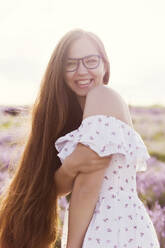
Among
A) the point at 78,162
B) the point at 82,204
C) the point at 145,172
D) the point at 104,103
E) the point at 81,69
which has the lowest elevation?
the point at 145,172

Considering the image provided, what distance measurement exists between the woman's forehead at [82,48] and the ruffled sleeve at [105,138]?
1.50 feet

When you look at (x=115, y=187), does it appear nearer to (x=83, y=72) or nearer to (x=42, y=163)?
(x=42, y=163)

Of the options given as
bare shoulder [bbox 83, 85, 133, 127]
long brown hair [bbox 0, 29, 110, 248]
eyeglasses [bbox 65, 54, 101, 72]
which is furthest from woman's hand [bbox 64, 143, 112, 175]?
eyeglasses [bbox 65, 54, 101, 72]

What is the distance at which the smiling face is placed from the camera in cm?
299

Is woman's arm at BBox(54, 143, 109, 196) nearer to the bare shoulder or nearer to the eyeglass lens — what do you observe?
the bare shoulder

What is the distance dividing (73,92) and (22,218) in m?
0.82

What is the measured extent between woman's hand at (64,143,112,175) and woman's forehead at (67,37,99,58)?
590mm

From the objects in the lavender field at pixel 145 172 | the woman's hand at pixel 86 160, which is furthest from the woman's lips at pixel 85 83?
the lavender field at pixel 145 172

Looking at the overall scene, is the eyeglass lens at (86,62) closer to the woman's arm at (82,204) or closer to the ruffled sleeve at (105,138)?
the ruffled sleeve at (105,138)

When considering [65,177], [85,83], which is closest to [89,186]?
[65,177]

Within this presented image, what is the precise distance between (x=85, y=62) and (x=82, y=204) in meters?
0.81

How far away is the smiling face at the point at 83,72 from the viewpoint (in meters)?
2.99

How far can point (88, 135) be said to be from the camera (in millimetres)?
2705

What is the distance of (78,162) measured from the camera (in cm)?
273
